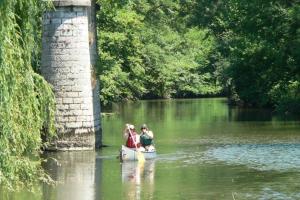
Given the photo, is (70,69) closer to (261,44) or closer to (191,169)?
(191,169)

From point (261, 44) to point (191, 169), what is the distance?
3071cm

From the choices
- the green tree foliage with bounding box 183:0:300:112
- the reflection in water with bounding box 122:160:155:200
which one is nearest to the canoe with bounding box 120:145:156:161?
the reflection in water with bounding box 122:160:155:200

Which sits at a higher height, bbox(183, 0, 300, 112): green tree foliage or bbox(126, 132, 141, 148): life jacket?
bbox(183, 0, 300, 112): green tree foliage

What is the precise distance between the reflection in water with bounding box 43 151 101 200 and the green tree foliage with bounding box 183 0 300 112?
23054 millimetres

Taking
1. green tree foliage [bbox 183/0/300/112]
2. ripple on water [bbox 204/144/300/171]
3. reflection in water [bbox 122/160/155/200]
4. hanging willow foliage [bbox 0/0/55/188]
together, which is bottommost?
reflection in water [bbox 122/160/155/200]

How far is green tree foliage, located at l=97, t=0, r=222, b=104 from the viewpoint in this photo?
5775cm

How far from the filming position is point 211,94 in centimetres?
10638

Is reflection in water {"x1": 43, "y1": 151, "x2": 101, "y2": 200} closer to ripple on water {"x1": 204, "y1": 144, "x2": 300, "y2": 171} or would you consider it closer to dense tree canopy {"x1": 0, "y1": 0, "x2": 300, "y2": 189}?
dense tree canopy {"x1": 0, "y1": 0, "x2": 300, "y2": 189}

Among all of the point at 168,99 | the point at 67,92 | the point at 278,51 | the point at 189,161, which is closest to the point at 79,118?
the point at 67,92

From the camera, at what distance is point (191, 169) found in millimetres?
26750

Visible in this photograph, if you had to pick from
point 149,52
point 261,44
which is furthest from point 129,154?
point 149,52

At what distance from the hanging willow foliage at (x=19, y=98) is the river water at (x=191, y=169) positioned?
2.22m

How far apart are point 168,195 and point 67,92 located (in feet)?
38.2

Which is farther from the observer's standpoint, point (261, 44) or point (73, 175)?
point (261, 44)
